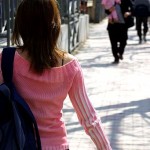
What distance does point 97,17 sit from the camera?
28.4 meters

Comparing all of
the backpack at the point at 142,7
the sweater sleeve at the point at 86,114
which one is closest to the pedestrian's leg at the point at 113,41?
the backpack at the point at 142,7

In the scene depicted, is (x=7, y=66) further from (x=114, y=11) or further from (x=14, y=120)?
(x=114, y=11)

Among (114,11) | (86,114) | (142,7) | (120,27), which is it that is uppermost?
(86,114)

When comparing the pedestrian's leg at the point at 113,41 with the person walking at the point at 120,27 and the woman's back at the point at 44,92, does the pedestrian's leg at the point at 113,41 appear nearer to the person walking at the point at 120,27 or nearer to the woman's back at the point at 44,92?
the person walking at the point at 120,27

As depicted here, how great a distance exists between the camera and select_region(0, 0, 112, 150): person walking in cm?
220

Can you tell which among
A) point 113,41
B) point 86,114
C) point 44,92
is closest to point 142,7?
point 113,41

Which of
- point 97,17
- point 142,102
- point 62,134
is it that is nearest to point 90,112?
point 62,134

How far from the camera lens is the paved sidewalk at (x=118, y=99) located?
558 cm

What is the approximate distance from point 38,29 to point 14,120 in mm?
411

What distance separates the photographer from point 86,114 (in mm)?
2354

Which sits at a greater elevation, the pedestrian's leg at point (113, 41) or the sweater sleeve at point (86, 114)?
the sweater sleeve at point (86, 114)

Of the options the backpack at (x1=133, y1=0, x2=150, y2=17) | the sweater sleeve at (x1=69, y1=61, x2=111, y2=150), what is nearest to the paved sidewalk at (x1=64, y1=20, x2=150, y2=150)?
the backpack at (x1=133, y1=0, x2=150, y2=17)

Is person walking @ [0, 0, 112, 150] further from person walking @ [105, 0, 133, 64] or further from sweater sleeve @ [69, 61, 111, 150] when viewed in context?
person walking @ [105, 0, 133, 64]

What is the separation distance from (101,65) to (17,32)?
8991 millimetres
